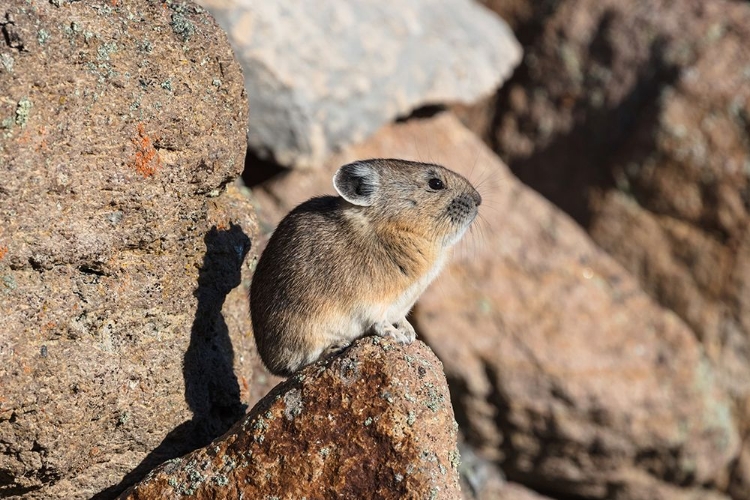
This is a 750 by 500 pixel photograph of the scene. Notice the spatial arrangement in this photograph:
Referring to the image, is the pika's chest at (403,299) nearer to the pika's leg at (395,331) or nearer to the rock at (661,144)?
the pika's leg at (395,331)

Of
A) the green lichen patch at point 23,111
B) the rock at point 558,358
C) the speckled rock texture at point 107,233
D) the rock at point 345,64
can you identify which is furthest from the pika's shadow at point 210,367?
the rock at point 558,358

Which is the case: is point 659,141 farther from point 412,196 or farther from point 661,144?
point 412,196

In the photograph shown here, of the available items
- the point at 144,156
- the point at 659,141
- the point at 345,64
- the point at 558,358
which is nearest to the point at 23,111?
the point at 144,156

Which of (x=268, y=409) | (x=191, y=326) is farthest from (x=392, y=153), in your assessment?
(x=268, y=409)

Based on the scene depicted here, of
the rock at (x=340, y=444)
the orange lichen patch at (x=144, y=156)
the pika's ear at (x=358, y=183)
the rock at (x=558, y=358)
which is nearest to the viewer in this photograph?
the rock at (x=340, y=444)

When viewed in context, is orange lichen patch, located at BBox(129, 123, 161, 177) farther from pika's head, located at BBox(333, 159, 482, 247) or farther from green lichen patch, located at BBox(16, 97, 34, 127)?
pika's head, located at BBox(333, 159, 482, 247)

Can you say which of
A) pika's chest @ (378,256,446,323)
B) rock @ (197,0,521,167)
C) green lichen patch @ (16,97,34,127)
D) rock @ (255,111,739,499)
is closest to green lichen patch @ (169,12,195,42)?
green lichen patch @ (16,97,34,127)
